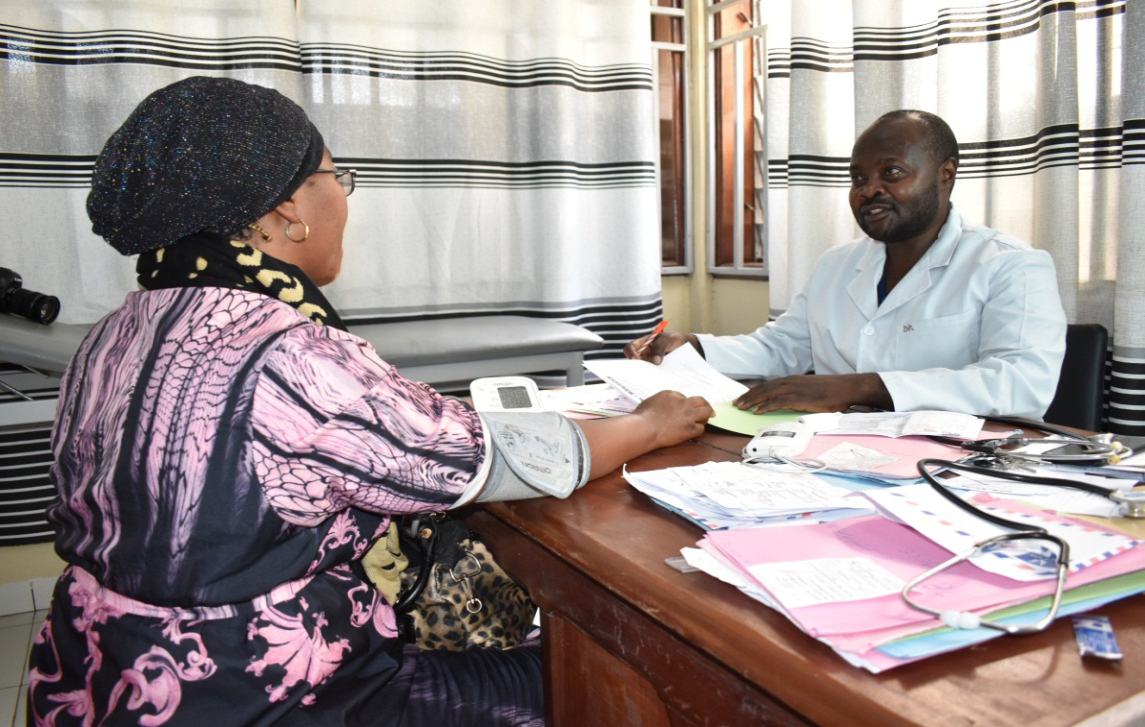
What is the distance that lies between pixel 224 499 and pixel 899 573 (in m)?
0.70

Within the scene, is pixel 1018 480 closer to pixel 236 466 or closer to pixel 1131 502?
pixel 1131 502

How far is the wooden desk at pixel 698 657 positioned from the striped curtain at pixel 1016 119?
4.81ft

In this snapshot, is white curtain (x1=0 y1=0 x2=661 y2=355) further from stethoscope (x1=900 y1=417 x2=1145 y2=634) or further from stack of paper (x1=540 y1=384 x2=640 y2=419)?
stethoscope (x1=900 y1=417 x2=1145 y2=634)

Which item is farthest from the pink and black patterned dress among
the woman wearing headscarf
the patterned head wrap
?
the patterned head wrap

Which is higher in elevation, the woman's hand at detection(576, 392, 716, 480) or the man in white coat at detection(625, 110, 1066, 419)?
the man in white coat at detection(625, 110, 1066, 419)

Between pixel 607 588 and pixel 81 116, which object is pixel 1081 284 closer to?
pixel 607 588

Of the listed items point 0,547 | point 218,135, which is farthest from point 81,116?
point 218,135

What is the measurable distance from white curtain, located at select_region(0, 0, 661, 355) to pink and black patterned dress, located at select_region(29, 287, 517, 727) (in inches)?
76.2

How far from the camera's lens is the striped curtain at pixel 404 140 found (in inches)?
102

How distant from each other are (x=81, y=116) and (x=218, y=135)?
6.28 feet

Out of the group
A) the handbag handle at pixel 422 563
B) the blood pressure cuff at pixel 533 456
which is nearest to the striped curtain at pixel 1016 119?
the blood pressure cuff at pixel 533 456

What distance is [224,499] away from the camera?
0.94 meters

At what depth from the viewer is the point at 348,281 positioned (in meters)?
3.02

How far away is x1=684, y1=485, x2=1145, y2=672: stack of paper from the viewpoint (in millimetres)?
697
